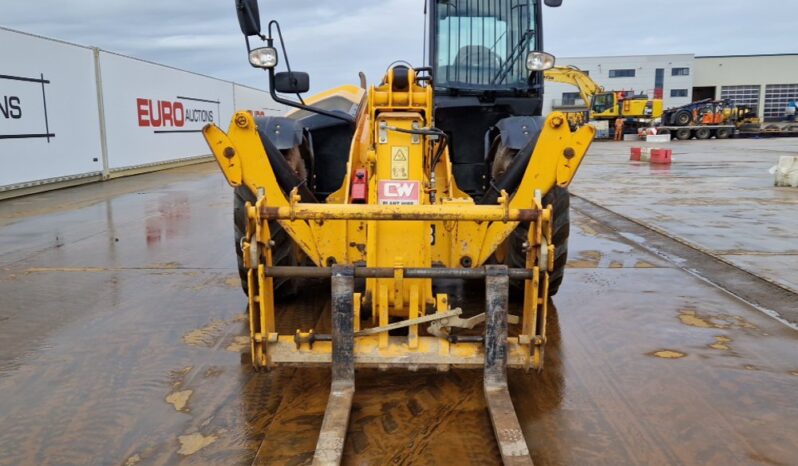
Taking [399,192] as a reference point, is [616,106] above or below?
above

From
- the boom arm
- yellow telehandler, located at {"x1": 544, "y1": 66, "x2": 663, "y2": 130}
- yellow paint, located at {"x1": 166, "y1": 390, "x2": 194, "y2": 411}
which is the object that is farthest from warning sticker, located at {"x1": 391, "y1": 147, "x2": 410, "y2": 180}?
yellow telehandler, located at {"x1": 544, "y1": 66, "x2": 663, "y2": 130}

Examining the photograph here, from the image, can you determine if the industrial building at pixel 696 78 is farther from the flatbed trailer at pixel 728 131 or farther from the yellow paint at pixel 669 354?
the yellow paint at pixel 669 354

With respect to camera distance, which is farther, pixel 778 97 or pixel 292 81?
pixel 778 97

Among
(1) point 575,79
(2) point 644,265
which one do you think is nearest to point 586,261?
(2) point 644,265

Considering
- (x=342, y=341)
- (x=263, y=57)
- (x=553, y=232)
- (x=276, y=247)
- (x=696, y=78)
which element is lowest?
(x=342, y=341)

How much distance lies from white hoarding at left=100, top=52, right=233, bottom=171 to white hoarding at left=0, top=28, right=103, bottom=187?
787 millimetres

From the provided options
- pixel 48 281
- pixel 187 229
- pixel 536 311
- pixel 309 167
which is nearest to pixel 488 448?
Result: pixel 536 311

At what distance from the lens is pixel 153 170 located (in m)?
17.8

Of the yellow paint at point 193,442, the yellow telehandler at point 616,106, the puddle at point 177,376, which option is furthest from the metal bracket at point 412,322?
the yellow telehandler at point 616,106

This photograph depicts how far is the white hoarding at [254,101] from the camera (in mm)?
25406

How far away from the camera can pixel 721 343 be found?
396cm

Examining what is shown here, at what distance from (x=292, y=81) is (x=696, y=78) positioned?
63.8 m

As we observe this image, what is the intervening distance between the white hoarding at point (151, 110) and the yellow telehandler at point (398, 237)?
12142mm

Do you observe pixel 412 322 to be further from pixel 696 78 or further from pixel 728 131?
pixel 696 78
